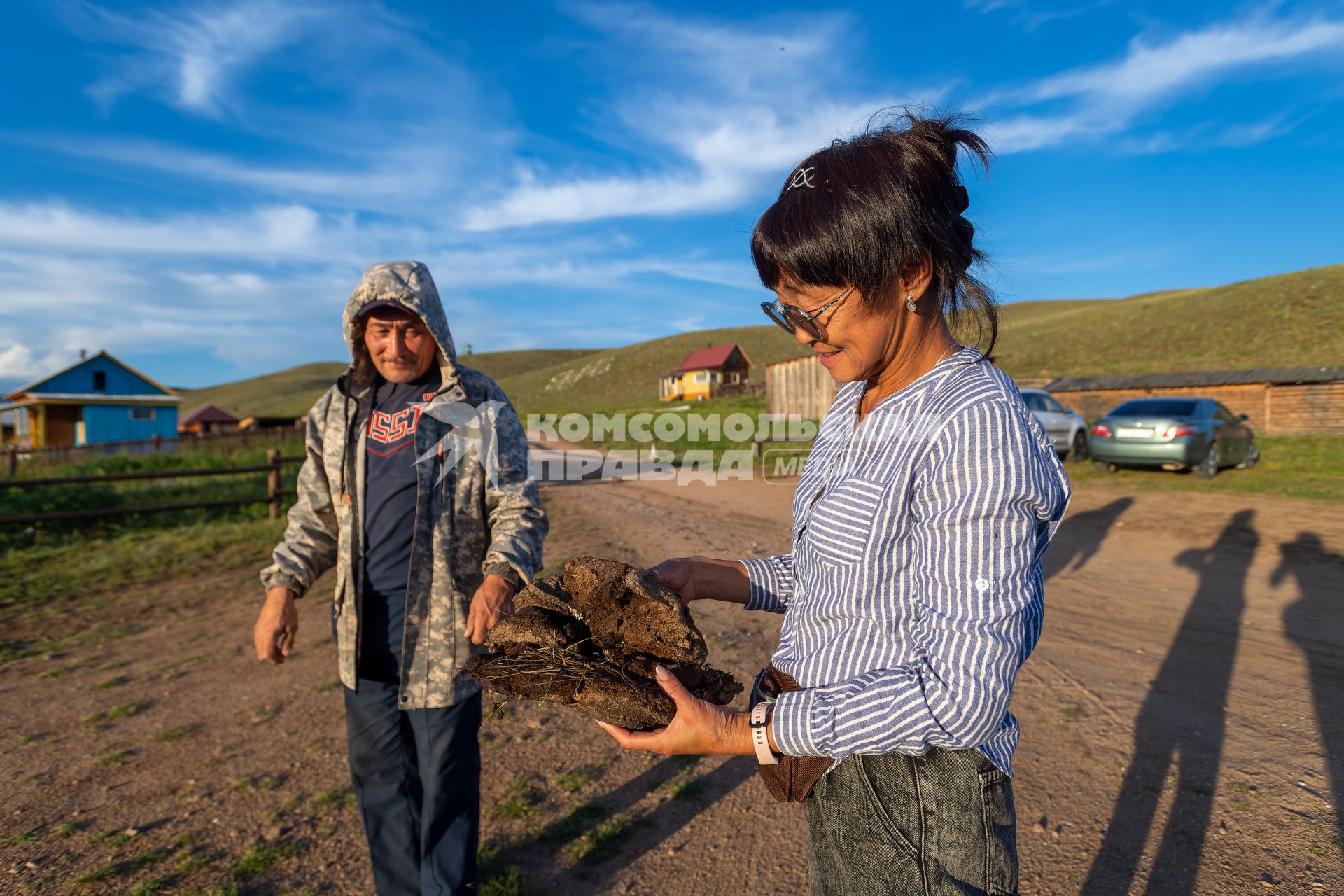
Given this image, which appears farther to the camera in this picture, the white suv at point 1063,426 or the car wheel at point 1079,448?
the car wheel at point 1079,448

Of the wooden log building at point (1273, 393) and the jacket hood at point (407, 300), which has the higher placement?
the wooden log building at point (1273, 393)

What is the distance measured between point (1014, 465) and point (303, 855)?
3.55 meters

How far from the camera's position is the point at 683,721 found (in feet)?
4.44

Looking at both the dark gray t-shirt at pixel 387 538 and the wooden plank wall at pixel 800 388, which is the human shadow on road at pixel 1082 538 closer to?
the dark gray t-shirt at pixel 387 538

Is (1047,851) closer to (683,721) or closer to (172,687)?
(683,721)

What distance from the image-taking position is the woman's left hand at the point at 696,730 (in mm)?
1300

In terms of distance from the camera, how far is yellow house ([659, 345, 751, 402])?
61688mm

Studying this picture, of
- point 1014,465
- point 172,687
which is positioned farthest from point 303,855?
point 1014,465

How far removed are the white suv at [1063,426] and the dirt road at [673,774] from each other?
887 centimetres

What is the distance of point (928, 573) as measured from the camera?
1.15 m

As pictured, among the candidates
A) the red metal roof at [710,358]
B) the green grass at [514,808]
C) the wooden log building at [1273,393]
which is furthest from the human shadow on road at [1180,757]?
the red metal roof at [710,358]

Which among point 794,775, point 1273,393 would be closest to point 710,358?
point 1273,393

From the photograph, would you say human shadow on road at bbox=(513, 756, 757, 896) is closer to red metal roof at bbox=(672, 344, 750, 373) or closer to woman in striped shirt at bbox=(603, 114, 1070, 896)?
woman in striped shirt at bbox=(603, 114, 1070, 896)

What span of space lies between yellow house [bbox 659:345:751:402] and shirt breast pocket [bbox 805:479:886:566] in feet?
194
